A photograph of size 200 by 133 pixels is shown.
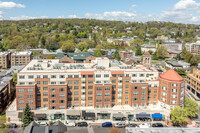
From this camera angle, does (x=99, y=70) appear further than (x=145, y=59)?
No

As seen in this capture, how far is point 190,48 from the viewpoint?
601ft

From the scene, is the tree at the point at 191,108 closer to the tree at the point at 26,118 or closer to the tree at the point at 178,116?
the tree at the point at 178,116

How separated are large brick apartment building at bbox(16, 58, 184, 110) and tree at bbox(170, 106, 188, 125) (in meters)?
5.01

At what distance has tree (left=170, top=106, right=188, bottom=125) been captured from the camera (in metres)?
57.0

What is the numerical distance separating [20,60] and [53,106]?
7365cm

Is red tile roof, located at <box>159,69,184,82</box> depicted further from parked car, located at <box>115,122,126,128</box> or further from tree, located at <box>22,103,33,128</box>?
tree, located at <box>22,103,33,128</box>

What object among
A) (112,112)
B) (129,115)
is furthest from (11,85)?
(129,115)

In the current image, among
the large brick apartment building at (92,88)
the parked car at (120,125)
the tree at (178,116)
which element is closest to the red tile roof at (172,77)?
the large brick apartment building at (92,88)

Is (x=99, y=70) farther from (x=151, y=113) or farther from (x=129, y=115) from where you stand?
(x=151, y=113)

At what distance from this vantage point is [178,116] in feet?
189

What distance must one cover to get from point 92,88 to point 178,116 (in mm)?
26831

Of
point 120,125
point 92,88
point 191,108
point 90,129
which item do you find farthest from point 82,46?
point 90,129

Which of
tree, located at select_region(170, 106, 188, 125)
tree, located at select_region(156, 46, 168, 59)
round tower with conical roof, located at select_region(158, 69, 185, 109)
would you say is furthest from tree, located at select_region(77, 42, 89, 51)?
tree, located at select_region(170, 106, 188, 125)

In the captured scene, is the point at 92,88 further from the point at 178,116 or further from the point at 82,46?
the point at 82,46
